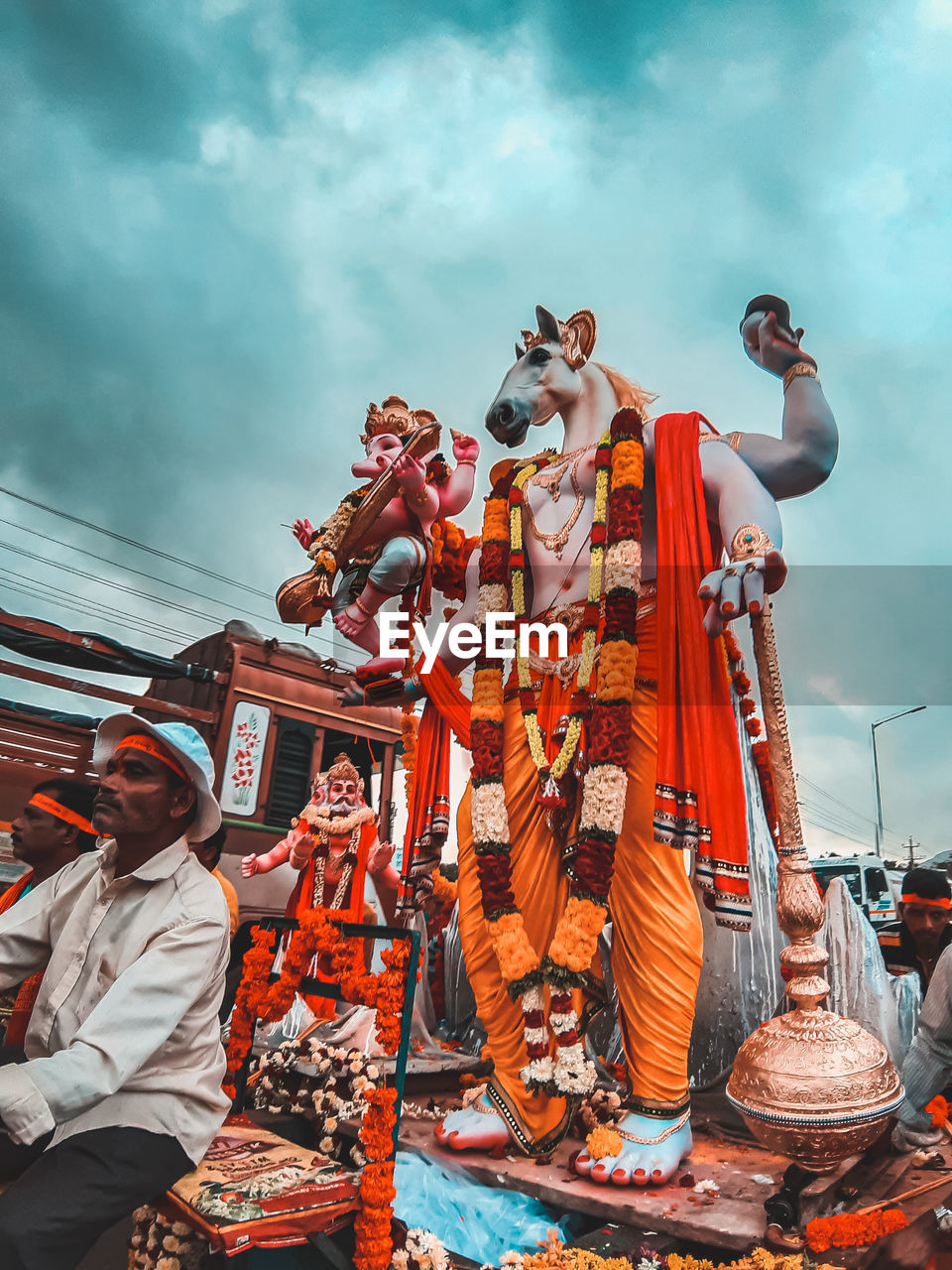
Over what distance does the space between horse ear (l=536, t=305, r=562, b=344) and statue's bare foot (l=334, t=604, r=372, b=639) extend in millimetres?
1425

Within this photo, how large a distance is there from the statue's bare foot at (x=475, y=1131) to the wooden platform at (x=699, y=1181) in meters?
0.03

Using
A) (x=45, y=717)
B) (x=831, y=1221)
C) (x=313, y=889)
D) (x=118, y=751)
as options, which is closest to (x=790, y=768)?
(x=831, y=1221)

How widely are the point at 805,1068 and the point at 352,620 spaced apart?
2187 millimetres

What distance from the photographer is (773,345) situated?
278cm

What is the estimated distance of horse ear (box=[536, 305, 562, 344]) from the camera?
10.8 feet

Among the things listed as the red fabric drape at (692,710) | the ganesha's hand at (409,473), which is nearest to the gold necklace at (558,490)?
the red fabric drape at (692,710)

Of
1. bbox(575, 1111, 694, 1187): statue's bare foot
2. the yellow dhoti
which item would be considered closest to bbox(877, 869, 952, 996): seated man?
the yellow dhoti

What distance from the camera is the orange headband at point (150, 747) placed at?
2000mm

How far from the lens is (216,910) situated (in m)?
1.84

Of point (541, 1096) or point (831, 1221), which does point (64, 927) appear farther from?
point (831, 1221)

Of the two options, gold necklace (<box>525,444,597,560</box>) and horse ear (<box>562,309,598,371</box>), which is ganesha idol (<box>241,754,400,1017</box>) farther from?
horse ear (<box>562,309,598,371</box>)

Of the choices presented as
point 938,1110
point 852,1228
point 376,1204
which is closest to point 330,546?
point 376,1204

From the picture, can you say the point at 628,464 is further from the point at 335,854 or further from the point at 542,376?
the point at 335,854

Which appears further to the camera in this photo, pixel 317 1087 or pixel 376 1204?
pixel 317 1087
